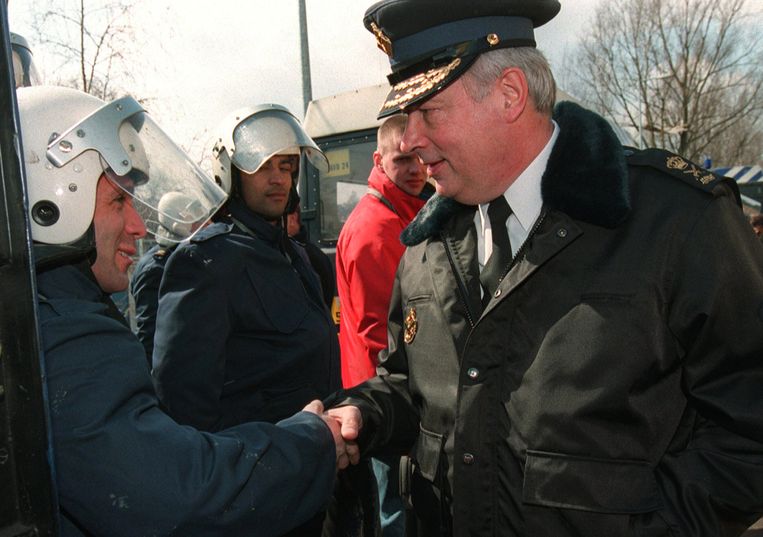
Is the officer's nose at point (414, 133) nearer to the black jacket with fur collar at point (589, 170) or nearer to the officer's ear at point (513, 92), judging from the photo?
the officer's ear at point (513, 92)

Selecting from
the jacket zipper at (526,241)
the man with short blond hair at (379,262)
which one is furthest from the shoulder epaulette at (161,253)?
the jacket zipper at (526,241)

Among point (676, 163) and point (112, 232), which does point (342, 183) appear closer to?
point (112, 232)

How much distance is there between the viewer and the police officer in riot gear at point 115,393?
51.2 inches

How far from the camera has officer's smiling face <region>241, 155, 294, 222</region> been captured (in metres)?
3.17

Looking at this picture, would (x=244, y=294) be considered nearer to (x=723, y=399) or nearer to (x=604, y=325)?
(x=604, y=325)

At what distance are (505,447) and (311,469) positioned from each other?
1.64 feet

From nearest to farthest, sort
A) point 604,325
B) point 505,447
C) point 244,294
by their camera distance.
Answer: point 604,325 → point 505,447 → point 244,294

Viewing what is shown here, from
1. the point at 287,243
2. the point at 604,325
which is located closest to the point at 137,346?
the point at 604,325

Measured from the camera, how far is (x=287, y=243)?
10.5ft

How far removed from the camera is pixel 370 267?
3430mm

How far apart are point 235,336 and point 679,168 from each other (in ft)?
5.88

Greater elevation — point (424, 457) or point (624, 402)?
point (624, 402)

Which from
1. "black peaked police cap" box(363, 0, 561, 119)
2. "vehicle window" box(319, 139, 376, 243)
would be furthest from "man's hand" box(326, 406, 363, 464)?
"vehicle window" box(319, 139, 376, 243)

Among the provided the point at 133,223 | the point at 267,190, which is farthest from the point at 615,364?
the point at 267,190
